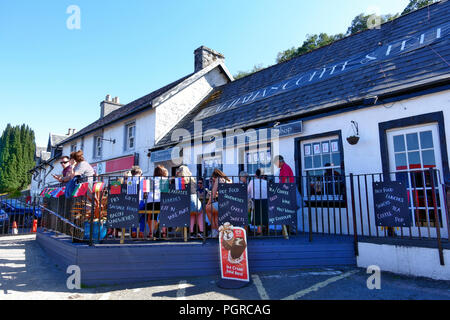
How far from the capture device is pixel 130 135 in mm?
15500

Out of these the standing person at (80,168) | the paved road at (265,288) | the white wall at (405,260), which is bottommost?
the paved road at (265,288)

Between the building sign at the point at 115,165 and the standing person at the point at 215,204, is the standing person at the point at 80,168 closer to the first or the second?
the standing person at the point at 215,204

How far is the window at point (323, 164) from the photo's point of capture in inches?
287

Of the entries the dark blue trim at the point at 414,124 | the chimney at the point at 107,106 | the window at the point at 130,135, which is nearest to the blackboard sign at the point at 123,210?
the dark blue trim at the point at 414,124

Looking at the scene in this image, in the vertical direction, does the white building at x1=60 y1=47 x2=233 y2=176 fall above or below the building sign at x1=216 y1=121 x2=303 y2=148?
above

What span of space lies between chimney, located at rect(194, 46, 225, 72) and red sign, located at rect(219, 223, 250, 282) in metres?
13.0

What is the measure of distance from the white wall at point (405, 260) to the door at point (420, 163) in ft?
4.63

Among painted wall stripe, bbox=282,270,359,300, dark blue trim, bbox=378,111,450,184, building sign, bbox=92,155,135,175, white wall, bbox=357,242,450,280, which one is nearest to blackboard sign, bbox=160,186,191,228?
painted wall stripe, bbox=282,270,359,300

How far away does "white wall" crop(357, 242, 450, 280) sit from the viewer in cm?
429

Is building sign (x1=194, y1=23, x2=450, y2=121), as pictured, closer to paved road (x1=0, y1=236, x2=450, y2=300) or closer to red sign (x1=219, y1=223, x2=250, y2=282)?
paved road (x1=0, y1=236, x2=450, y2=300)

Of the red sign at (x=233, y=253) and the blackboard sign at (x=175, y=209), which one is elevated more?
the blackboard sign at (x=175, y=209)

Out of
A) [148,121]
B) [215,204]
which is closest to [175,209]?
[215,204]
